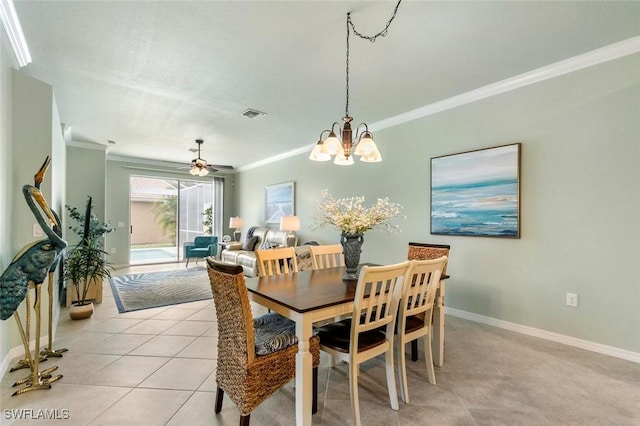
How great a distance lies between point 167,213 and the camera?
8203 mm

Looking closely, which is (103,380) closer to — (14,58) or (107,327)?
(107,327)

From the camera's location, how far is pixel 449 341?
2.86 m

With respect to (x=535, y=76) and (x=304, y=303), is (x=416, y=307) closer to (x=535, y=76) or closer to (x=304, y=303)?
(x=304, y=303)

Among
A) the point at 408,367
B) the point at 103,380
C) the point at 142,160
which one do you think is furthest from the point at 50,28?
the point at 142,160

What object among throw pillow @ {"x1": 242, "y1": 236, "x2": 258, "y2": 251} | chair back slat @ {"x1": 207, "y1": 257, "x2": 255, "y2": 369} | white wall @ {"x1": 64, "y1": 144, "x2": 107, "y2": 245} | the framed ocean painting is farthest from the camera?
throw pillow @ {"x1": 242, "y1": 236, "x2": 258, "y2": 251}

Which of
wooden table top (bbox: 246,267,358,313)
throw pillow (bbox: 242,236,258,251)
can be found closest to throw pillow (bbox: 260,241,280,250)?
throw pillow (bbox: 242,236,258,251)

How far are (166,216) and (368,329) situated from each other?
798cm

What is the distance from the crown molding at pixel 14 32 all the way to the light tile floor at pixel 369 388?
8.51 ft

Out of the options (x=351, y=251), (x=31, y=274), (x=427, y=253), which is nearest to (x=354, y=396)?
(x=351, y=251)

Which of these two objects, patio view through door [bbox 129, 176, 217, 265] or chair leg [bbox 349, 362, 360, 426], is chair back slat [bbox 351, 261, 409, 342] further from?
patio view through door [bbox 129, 176, 217, 265]

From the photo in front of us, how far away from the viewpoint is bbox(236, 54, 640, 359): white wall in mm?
2471

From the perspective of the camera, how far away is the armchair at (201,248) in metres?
7.02

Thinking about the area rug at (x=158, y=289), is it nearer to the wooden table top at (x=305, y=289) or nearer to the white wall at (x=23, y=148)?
the white wall at (x=23, y=148)

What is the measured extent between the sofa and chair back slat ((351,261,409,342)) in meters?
3.94
